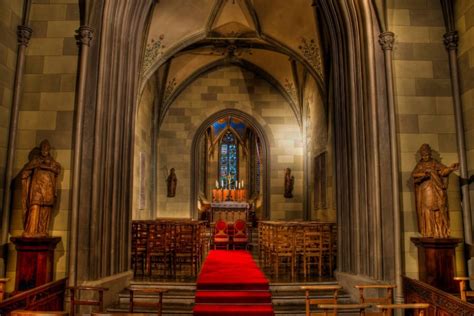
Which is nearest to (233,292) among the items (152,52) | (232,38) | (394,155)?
(394,155)

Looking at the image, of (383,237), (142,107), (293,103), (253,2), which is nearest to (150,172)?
(142,107)

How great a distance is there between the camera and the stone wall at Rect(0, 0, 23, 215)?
6434 millimetres

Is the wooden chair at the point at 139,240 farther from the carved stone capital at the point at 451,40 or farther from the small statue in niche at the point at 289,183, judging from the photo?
the small statue in niche at the point at 289,183

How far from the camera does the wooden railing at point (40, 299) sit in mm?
4434

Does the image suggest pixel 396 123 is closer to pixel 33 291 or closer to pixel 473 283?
pixel 473 283

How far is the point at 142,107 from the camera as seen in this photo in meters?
13.4

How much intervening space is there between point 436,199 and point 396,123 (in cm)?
137

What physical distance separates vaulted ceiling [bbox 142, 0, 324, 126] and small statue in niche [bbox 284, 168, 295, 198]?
8.38 ft

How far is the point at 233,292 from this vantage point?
732 centimetres

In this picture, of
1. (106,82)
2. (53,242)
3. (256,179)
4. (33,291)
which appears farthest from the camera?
(256,179)

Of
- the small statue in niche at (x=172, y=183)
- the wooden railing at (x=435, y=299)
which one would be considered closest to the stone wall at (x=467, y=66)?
the wooden railing at (x=435, y=299)

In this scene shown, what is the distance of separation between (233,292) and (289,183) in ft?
27.4

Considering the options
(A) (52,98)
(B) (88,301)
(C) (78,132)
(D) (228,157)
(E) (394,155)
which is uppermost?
(D) (228,157)

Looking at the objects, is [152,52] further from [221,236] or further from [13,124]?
[13,124]
